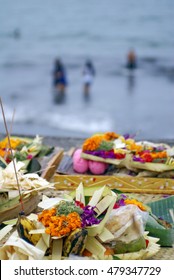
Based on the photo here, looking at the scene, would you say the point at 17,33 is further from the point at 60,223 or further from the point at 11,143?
the point at 60,223

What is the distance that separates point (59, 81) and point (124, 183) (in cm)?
1298

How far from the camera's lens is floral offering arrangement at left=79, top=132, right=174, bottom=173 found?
172 inches

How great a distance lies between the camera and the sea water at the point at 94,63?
47.5 feet

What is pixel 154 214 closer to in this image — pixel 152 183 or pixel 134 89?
pixel 152 183

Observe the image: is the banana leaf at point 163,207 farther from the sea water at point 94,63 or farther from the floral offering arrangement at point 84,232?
the sea water at point 94,63

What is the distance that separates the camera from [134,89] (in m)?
18.5

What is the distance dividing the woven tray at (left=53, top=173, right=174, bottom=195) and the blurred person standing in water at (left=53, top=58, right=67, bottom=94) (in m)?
12.3

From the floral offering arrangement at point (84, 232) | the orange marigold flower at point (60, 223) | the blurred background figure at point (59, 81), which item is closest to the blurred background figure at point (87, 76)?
the blurred background figure at point (59, 81)

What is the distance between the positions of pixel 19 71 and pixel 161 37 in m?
8.73

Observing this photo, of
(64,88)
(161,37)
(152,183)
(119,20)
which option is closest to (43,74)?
(64,88)

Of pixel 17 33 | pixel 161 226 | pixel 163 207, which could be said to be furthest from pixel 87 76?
pixel 17 33

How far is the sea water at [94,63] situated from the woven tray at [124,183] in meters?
0.62

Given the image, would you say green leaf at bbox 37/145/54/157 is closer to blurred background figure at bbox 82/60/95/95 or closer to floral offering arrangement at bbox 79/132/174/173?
floral offering arrangement at bbox 79/132/174/173

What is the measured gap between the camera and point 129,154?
4469 mm
